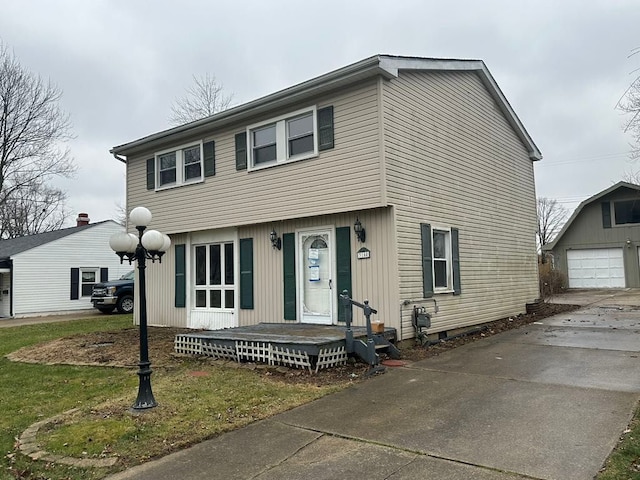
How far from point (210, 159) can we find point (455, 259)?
20.4ft

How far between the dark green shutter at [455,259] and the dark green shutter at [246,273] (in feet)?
14.9

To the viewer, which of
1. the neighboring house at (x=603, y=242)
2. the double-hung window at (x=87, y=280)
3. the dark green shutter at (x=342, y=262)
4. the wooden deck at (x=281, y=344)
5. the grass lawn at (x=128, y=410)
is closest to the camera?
the grass lawn at (x=128, y=410)

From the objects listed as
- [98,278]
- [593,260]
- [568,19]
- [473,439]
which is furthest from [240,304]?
[593,260]

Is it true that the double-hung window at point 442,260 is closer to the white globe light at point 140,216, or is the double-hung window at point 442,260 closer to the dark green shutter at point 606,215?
the white globe light at point 140,216

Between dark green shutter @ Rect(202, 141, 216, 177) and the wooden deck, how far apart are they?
4227 millimetres

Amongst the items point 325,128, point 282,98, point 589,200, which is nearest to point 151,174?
point 282,98

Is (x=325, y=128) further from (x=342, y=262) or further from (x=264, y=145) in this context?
(x=342, y=262)

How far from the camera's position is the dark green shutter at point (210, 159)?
1181 centimetres

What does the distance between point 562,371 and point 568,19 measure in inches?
232

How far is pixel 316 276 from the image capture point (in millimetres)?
10094

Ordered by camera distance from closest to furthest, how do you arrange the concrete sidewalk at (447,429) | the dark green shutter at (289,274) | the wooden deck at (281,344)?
1. the concrete sidewalk at (447,429)
2. the wooden deck at (281,344)
3. the dark green shutter at (289,274)

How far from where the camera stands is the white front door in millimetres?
9898

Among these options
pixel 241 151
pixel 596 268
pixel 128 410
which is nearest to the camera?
pixel 128 410

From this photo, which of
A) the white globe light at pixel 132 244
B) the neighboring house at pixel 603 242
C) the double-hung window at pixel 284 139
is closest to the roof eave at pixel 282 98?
the double-hung window at pixel 284 139
